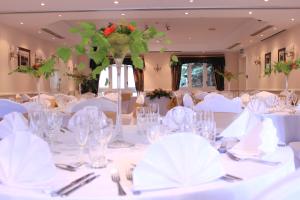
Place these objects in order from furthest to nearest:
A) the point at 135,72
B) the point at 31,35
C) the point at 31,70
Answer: the point at 135,72, the point at 31,35, the point at 31,70

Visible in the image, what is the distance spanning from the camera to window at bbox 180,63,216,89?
21.2 meters

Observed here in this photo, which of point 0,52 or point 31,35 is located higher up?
point 31,35

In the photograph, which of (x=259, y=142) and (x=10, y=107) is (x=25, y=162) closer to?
(x=259, y=142)

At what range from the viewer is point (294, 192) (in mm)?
841

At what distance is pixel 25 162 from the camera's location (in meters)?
1.25

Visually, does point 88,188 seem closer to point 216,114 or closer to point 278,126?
point 216,114

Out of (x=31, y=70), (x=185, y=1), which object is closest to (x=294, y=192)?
(x=31, y=70)

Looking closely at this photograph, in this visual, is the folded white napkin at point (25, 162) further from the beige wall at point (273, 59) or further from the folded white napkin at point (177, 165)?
the beige wall at point (273, 59)

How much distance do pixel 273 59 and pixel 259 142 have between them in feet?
40.4

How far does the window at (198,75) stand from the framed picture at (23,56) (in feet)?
35.1

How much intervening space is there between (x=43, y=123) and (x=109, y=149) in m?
0.40

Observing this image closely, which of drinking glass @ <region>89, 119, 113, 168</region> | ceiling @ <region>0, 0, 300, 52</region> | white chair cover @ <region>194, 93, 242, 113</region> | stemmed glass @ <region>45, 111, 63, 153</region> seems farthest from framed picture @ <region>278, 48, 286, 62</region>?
drinking glass @ <region>89, 119, 113, 168</region>

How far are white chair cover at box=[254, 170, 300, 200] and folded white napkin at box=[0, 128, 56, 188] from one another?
71cm

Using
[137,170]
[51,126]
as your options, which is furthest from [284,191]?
[51,126]
